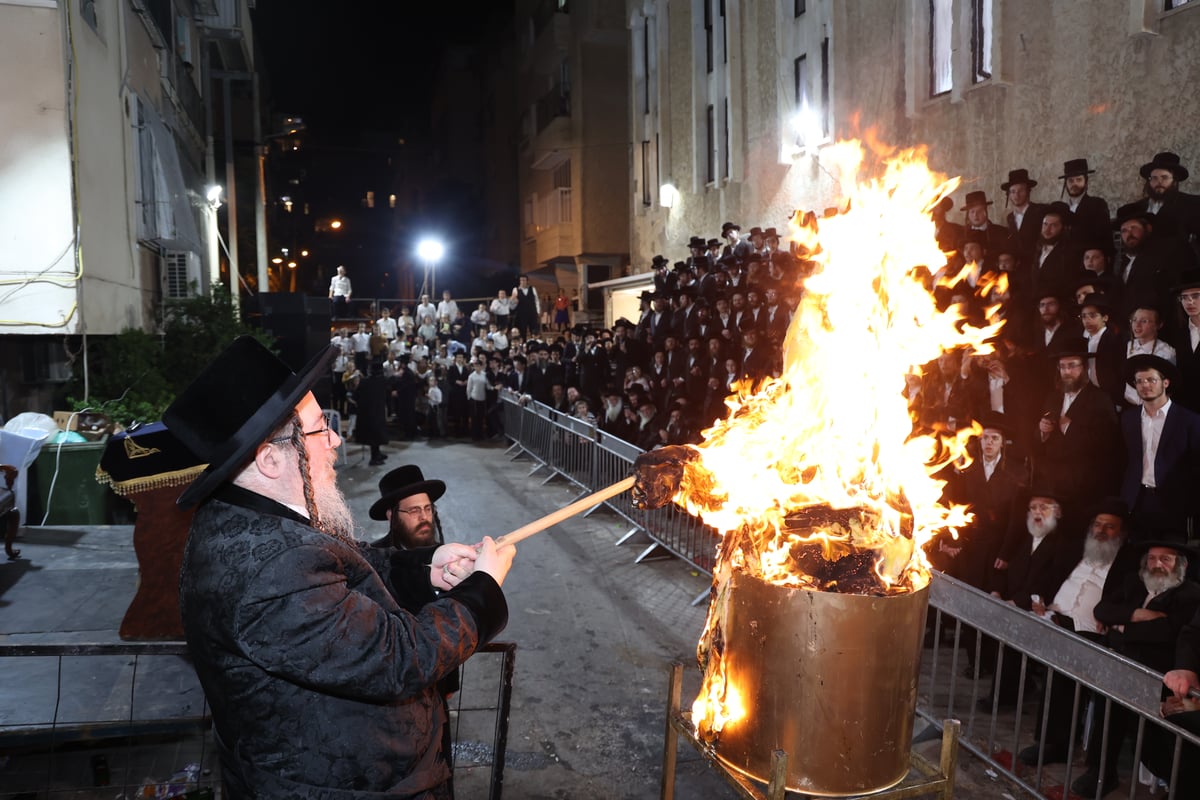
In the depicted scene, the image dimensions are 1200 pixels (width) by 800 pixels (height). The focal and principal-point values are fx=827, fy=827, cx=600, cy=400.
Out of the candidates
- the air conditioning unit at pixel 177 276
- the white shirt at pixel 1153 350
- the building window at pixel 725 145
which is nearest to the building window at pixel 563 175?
the building window at pixel 725 145

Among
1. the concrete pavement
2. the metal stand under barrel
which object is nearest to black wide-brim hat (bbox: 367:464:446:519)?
the concrete pavement

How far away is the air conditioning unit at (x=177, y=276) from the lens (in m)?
14.7

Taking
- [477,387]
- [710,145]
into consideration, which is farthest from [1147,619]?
[710,145]

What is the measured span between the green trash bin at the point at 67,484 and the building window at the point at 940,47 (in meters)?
12.6

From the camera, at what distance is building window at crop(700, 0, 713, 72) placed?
2056 centimetres

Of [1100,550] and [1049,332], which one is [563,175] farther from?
[1100,550]

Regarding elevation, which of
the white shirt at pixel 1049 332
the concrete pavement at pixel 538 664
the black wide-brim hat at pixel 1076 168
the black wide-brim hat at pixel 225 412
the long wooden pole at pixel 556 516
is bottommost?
the concrete pavement at pixel 538 664

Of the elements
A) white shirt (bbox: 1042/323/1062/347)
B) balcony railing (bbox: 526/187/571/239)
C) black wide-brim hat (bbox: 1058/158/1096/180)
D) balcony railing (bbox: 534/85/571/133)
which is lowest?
white shirt (bbox: 1042/323/1062/347)

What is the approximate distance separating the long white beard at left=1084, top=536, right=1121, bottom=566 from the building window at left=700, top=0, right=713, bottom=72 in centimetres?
1767

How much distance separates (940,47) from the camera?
503 inches

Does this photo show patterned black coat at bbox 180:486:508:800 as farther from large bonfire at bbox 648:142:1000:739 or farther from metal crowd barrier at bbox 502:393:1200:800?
metal crowd barrier at bbox 502:393:1200:800

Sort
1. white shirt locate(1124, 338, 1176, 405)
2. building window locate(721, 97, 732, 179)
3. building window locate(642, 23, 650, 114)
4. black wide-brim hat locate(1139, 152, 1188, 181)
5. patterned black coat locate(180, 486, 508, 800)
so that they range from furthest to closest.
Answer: building window locate(642, 23, 650, 114)
building window locate(721, 97, 732, 179)
black wide-brim hat locate(1139, 152, 1188, 181)
white shirt locate(1124, 338, 1176, 405)
patterned black coat locate(180, 486, 508, 800)

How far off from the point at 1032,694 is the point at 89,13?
496 inches

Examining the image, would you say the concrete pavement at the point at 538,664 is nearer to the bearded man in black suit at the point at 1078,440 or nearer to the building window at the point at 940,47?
the bearded man in black suit at the point at 1078,440
